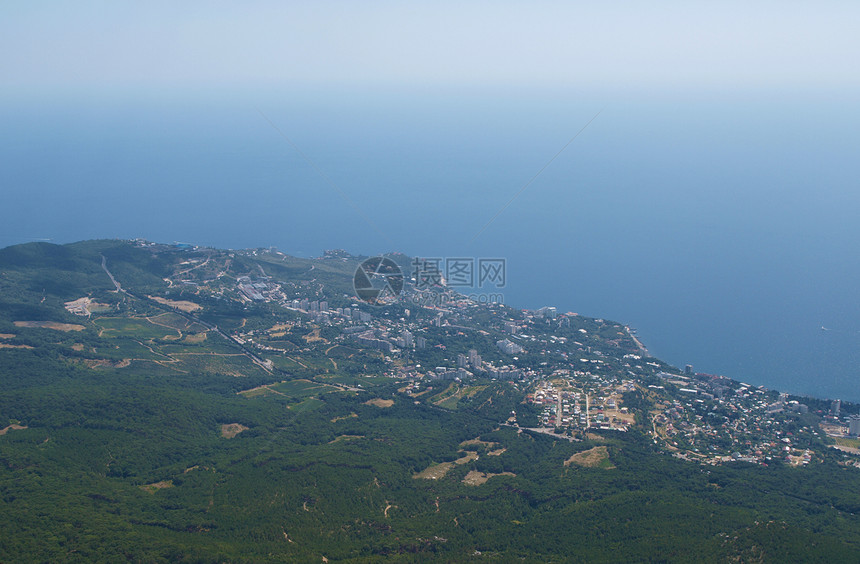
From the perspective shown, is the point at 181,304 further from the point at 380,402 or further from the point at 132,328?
the point at 380,402

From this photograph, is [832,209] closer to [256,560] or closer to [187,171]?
[256,560]

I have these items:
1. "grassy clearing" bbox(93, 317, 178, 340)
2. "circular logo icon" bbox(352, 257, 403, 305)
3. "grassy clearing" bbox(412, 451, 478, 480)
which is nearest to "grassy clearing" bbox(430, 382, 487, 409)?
"grassy clearing" bbox(412, 451, 478, 480)

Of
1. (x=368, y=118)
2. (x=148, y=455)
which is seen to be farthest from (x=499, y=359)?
(x=368, y=118)

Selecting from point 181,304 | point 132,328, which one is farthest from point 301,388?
point 181,304

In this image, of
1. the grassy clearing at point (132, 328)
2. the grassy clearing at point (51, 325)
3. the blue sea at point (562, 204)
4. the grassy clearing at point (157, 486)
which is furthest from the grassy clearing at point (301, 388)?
the blue sea at point (562, 204)

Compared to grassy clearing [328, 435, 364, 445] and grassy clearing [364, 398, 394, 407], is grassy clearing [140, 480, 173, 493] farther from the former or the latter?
grassy clearing [364, 398, 394, 407]

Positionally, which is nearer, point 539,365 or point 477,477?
point 477,477
